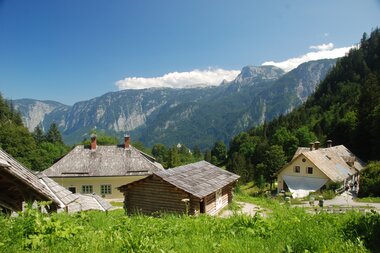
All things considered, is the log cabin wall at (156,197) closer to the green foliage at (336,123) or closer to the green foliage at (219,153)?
the green foliage at (336,123)

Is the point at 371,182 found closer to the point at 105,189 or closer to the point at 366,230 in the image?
the point at 105,189

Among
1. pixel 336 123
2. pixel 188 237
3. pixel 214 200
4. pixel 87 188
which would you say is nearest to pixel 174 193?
pixel 214 200

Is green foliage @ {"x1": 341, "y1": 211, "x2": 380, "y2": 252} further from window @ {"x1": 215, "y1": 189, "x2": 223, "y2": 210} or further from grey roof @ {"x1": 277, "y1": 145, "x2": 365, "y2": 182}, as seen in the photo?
grey roof @ {"x1": 277, "y1": 145, "x2": 365, "y2": 182}

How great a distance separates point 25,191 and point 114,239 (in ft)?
8.25

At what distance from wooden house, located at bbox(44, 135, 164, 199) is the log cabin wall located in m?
19.8

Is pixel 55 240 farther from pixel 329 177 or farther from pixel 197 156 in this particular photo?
pixel 197 156

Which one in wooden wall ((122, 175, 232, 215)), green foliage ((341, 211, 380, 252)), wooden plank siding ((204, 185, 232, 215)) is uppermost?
green foliage ((341, 211, 380, 252))

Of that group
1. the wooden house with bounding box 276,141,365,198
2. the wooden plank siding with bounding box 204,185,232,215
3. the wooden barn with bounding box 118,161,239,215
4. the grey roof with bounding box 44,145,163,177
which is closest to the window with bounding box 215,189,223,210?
the wooden barn with bounding box 118,161,239,215

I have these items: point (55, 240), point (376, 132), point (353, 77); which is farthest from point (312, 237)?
point (353, 77)

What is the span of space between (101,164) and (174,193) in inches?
986

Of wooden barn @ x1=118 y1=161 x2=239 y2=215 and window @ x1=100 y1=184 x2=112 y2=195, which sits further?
window @ x1=100 y1=184 x2=112 y2=195

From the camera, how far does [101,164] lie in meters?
43.6

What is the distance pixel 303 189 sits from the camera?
4981 cm

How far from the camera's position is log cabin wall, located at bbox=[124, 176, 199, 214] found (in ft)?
67.8
